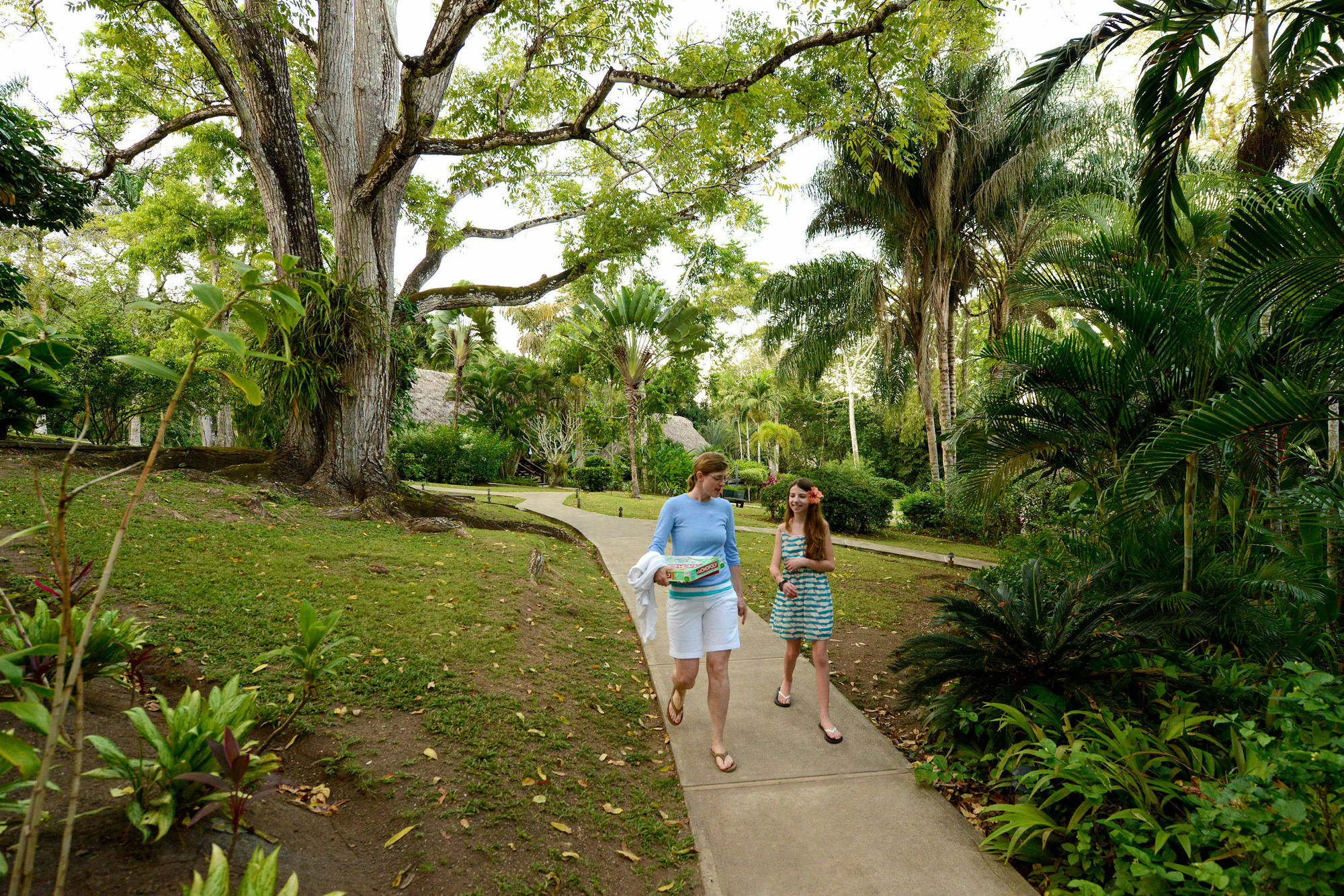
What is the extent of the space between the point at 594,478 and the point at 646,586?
1903 centimetres

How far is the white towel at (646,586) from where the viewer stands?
375 cm

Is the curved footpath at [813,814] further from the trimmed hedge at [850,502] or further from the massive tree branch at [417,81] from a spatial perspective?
the trimmed hedge at [850,502]

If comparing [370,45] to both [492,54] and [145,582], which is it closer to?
[492,54]

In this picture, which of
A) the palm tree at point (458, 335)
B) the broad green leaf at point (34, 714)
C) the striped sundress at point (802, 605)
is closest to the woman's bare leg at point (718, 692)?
the striped sundress at point (802, 605)

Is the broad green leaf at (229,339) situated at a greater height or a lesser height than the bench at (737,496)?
greater

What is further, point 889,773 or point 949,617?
point 949,617

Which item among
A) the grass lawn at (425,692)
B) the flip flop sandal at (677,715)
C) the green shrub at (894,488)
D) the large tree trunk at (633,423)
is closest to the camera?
the grass lawn at (425,692)

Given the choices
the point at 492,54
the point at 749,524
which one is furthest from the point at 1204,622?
the point at 492,54

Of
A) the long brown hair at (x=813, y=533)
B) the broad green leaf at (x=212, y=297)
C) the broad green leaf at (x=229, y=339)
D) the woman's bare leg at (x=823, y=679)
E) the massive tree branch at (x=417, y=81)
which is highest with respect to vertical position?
the massive tree branch at (x=417, y=81)

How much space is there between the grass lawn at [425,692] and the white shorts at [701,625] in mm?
714

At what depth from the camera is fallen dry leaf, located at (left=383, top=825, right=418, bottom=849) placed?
271 cm

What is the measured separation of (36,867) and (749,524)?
13182 mm

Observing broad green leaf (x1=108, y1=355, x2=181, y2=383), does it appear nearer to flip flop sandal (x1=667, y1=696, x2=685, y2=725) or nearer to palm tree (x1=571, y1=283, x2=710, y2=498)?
flip flop sandal (x1=667, y1=696, x2=685, y2=725)

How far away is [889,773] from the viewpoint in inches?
143
